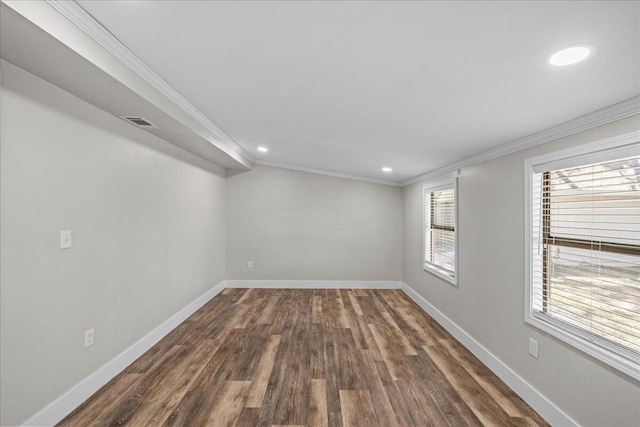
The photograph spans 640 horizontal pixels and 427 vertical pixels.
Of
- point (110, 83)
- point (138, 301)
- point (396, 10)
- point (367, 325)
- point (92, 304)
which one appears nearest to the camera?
point (396, 10)

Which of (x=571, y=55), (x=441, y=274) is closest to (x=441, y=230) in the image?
(x=441, y=274)

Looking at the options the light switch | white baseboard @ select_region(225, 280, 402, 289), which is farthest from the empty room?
white baseboard @ select_region(225, 280, 402, 289)

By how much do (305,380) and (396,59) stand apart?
2.46 m

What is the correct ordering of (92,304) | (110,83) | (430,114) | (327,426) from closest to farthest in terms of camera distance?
1. (110,83)
2. (327,426)
3. (430,114)
4. (92,304)

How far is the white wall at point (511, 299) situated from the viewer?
1637 mm

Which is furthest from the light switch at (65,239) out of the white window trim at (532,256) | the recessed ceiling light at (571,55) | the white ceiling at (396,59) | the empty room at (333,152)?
the white window trim at (532,256)

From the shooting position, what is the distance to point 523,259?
2.29m

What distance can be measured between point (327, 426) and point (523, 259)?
192 cm

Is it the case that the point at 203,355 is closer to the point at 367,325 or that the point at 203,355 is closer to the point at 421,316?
the point at 367,325

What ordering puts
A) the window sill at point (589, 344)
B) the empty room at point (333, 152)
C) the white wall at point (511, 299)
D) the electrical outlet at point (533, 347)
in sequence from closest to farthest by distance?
the empty room at point (333, 152) → the window sill at point (589, 344) → the white wall at point (511, 299) → the electrical outlet at point (533, 347)

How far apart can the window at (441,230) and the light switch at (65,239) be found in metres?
3.65

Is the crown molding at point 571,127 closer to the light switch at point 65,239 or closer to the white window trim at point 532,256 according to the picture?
the white window trim at point 532,256

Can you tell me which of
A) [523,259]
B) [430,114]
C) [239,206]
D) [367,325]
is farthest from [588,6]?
[239,206]

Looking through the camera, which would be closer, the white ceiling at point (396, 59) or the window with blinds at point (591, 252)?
the white ceiling at point (396, 59)
